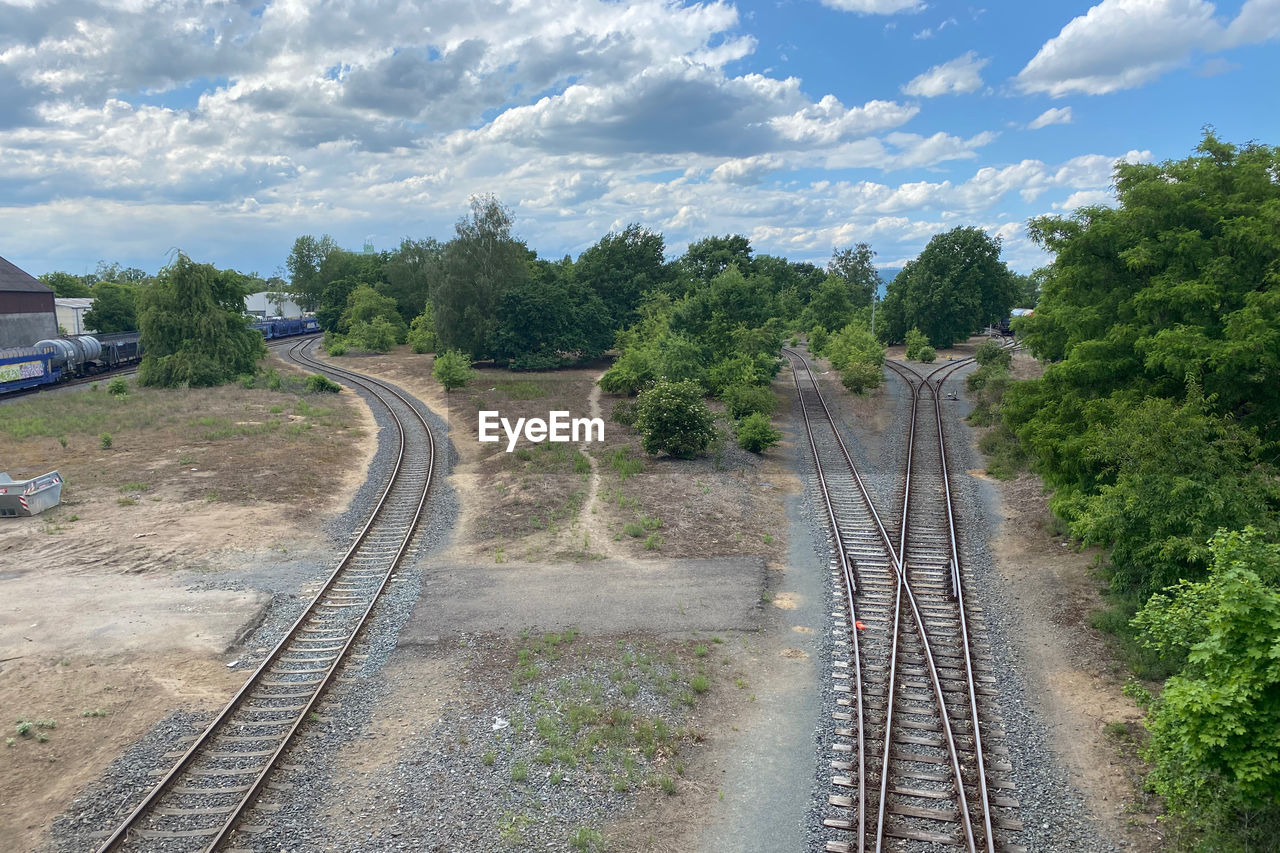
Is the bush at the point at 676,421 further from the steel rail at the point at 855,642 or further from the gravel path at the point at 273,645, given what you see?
the gravel path at the point at 273,645

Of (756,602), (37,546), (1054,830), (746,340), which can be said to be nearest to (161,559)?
(37,546)

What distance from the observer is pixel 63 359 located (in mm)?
46188

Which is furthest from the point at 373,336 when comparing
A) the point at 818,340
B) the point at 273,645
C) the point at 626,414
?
the point at 273,645

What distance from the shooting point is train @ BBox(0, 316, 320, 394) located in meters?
41.3

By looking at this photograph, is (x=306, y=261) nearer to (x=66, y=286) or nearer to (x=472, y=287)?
(x=66, y=286)

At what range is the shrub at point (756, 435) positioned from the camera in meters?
27.7

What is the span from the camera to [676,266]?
70562mm

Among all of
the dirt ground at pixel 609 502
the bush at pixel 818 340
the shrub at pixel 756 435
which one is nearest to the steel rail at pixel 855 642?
the dirt ground at pixel 609 502

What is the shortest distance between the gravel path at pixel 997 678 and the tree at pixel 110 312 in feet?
245

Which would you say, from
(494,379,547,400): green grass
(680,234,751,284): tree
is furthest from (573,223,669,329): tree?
(494,379,547,400): green grass

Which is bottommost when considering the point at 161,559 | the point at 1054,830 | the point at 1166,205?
the point at 1054,830

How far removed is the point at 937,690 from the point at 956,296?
58.7m

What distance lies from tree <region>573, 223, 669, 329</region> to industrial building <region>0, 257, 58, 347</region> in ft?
136

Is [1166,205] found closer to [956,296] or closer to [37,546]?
[37,546]
